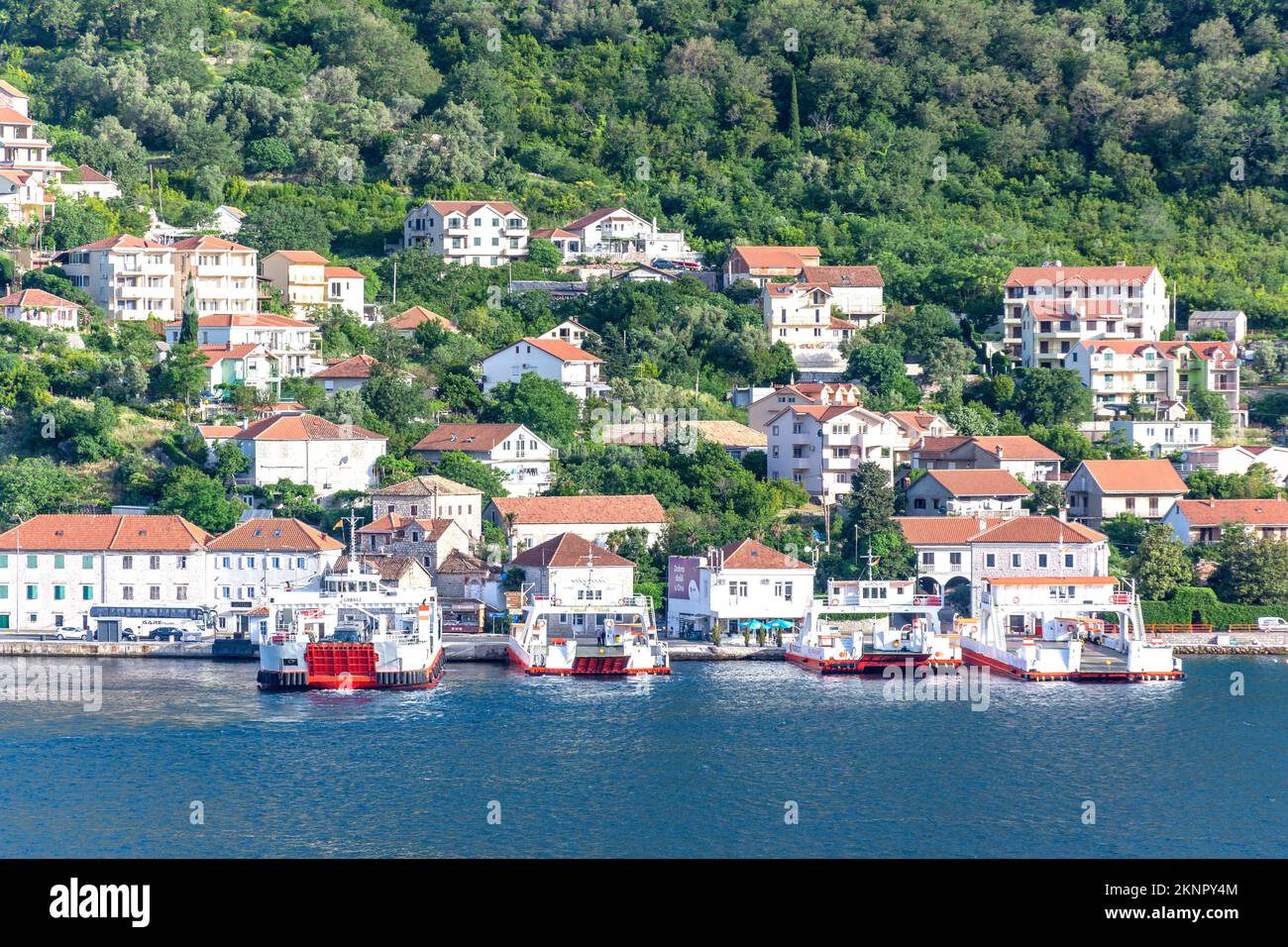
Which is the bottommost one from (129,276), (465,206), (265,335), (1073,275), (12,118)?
(265,335)

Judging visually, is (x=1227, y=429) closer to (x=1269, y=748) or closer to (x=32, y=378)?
(x=1269, y=748)

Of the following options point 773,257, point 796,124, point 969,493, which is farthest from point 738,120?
point 969,493

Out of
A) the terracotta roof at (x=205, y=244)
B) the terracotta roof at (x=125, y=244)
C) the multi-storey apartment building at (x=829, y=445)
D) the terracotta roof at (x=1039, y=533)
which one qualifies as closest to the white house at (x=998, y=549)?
the terracotta roof at (x=1039, y=533)

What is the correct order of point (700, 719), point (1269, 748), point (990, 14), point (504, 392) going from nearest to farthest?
point (1269, 748) → point (700, 719) → point (504, 392) → point (990, 14)

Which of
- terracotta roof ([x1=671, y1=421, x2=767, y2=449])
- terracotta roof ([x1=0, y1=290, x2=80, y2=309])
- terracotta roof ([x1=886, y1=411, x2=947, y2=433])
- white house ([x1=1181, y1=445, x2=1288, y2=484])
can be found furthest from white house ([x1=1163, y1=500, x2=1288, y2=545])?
terracotta roof ([x1=0, y1=290, x2=80, y2=309])

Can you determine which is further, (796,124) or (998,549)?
(796,124)

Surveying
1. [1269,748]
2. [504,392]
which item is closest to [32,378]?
[504,392]

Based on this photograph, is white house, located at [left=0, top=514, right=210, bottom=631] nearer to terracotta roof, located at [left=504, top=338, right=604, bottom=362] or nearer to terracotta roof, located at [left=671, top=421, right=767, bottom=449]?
terracotta roof, located at [left=504, top=338, right=604, bottom=362]

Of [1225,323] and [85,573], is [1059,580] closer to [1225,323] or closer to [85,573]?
[1225,323]
